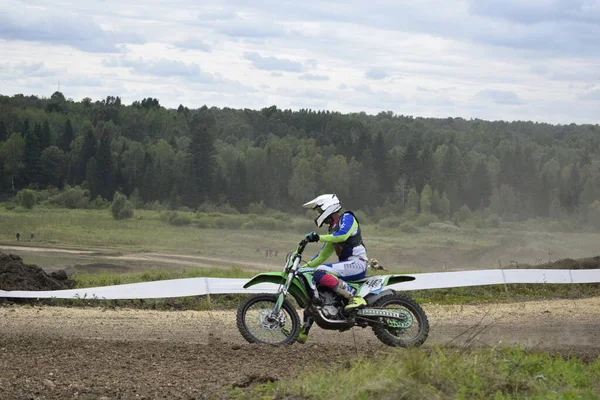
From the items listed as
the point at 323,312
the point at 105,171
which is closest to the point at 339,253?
the point at 323,312

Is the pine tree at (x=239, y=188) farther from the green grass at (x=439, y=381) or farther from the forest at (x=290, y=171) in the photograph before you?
the green grass at (x=439, y=381)

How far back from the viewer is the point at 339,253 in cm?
1173

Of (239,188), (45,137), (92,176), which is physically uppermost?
(45,137)

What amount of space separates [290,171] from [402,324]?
4777 cm

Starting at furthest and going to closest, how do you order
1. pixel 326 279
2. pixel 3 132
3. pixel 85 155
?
pixel 3 132
pixel 85 155
pixel 326 279

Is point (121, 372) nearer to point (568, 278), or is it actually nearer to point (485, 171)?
point (568, 278)

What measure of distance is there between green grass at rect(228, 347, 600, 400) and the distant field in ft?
98.6

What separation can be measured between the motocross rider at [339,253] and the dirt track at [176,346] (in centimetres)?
71

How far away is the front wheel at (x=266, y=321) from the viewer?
38.2 feet

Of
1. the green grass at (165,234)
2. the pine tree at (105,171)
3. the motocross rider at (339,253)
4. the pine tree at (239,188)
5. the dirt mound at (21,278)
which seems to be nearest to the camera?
the motocross rider at (339,253)

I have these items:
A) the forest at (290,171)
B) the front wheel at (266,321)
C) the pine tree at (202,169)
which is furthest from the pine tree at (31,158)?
the front wheel at (266,321)

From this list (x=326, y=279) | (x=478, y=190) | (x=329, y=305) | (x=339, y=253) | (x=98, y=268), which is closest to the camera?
(x=326, y=279)

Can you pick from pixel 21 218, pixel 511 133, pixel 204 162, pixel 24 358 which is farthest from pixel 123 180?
pixel 24 358

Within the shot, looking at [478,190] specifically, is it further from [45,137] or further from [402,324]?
→ [402,324]
